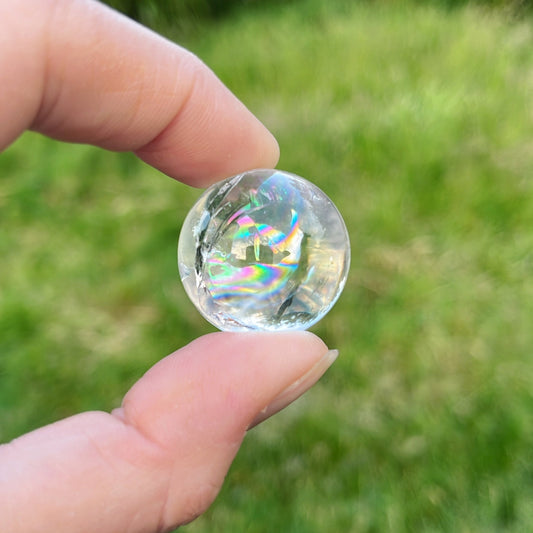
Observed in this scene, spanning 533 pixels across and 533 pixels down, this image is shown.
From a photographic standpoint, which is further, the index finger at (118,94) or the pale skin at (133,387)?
the index finger at (118,94)

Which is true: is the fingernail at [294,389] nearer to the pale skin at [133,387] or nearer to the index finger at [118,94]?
the pale skin at [133,387]

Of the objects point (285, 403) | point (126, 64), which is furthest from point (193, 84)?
point (285, 403)

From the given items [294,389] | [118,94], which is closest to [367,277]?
[294,389]

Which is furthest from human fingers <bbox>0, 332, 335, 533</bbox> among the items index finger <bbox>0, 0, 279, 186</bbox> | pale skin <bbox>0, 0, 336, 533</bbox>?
index finger <bbox>0, 0, 279, 186</bbox>

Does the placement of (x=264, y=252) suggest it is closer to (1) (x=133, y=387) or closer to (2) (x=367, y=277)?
(1) (x=133, y=387)

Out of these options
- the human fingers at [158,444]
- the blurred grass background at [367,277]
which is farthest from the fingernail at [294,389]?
the blurred grass background at [367,277]
